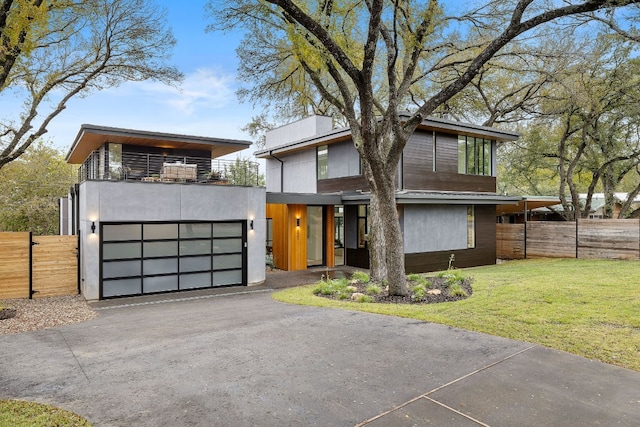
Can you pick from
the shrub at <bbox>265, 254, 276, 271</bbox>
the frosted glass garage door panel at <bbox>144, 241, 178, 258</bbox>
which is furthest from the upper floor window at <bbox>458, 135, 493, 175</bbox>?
the frosted glass garage door panel at <bbox>144, 241, 178, 258</bbox>

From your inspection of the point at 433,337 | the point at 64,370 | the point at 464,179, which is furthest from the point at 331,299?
the point at 464,179

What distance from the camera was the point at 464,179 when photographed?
1584cm

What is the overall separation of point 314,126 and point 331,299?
34.1 feet

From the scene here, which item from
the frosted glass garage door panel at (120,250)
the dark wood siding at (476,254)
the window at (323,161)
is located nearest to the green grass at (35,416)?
the frosted glass garage door panel at (120,250)

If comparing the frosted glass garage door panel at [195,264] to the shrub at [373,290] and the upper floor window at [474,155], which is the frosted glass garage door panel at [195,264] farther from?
the upper floor window at [474,155]

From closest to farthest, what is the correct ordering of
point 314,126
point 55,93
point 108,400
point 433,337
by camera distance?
point 108,400
point 433,337
point 55,93
point 314,126

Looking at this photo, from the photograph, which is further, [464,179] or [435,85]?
[435,85]

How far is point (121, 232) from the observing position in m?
10.3

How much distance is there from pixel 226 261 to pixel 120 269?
2954 millimetres

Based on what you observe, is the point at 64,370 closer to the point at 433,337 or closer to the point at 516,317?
the point at 433,337

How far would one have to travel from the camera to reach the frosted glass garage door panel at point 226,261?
11734 mm

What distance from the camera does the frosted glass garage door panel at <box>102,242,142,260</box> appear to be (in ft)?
33.3

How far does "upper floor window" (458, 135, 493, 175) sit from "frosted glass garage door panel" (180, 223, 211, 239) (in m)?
10.4

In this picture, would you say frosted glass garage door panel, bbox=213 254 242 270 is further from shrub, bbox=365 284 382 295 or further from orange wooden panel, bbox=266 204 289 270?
shrub, bbox=365 284 382 295
